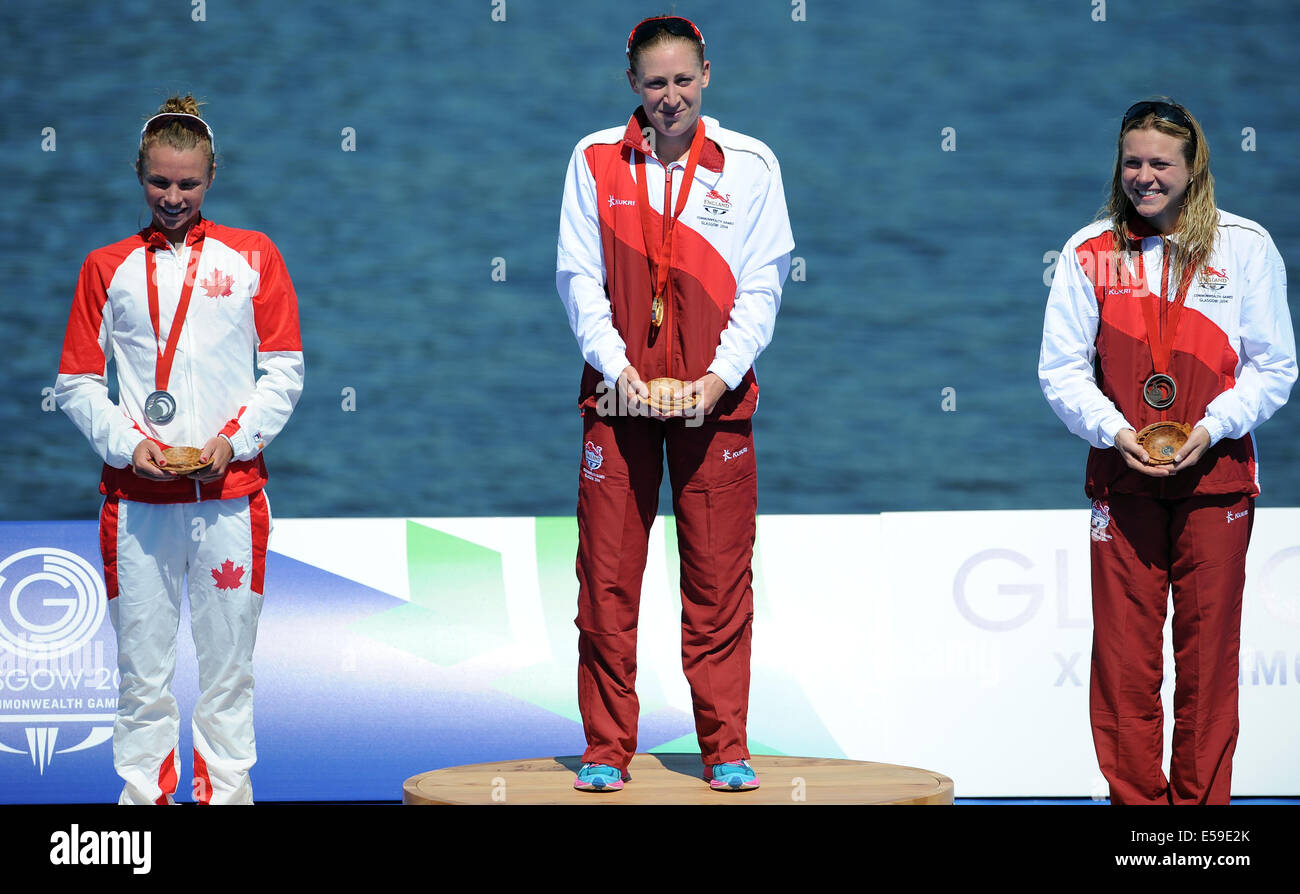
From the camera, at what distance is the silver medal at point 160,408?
3623mm

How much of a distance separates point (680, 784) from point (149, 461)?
1.40 meters

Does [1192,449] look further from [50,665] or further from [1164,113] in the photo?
[50,665]

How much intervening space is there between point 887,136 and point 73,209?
3.04m

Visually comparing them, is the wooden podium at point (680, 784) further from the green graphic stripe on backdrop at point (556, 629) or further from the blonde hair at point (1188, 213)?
the blonde hair at point (1188, 213)

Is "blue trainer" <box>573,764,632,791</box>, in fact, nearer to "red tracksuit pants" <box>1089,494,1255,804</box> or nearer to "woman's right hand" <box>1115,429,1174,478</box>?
"red tracksuit pants" <box>1089,494,1255,804</box>

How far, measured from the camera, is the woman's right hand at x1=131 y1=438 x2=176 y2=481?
3518 mm

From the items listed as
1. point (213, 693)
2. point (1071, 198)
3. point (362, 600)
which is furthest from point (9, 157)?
point (1071, 198)

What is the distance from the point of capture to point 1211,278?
347cm

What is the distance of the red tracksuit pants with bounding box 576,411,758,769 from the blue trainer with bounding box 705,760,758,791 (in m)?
0.02

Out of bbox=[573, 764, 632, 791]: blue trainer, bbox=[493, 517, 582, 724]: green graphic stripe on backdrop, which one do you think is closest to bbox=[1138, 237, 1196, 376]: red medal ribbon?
bbox=[573, 764, 632, 791]: blue trainer

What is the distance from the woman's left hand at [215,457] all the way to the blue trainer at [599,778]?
1.08 meters

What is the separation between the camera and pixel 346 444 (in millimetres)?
5781

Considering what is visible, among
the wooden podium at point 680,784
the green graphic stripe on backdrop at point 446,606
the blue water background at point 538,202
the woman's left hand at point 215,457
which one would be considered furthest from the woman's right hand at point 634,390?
the blue water background at point 538,202

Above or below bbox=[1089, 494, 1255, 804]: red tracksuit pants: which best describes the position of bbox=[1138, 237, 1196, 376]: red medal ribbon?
above
